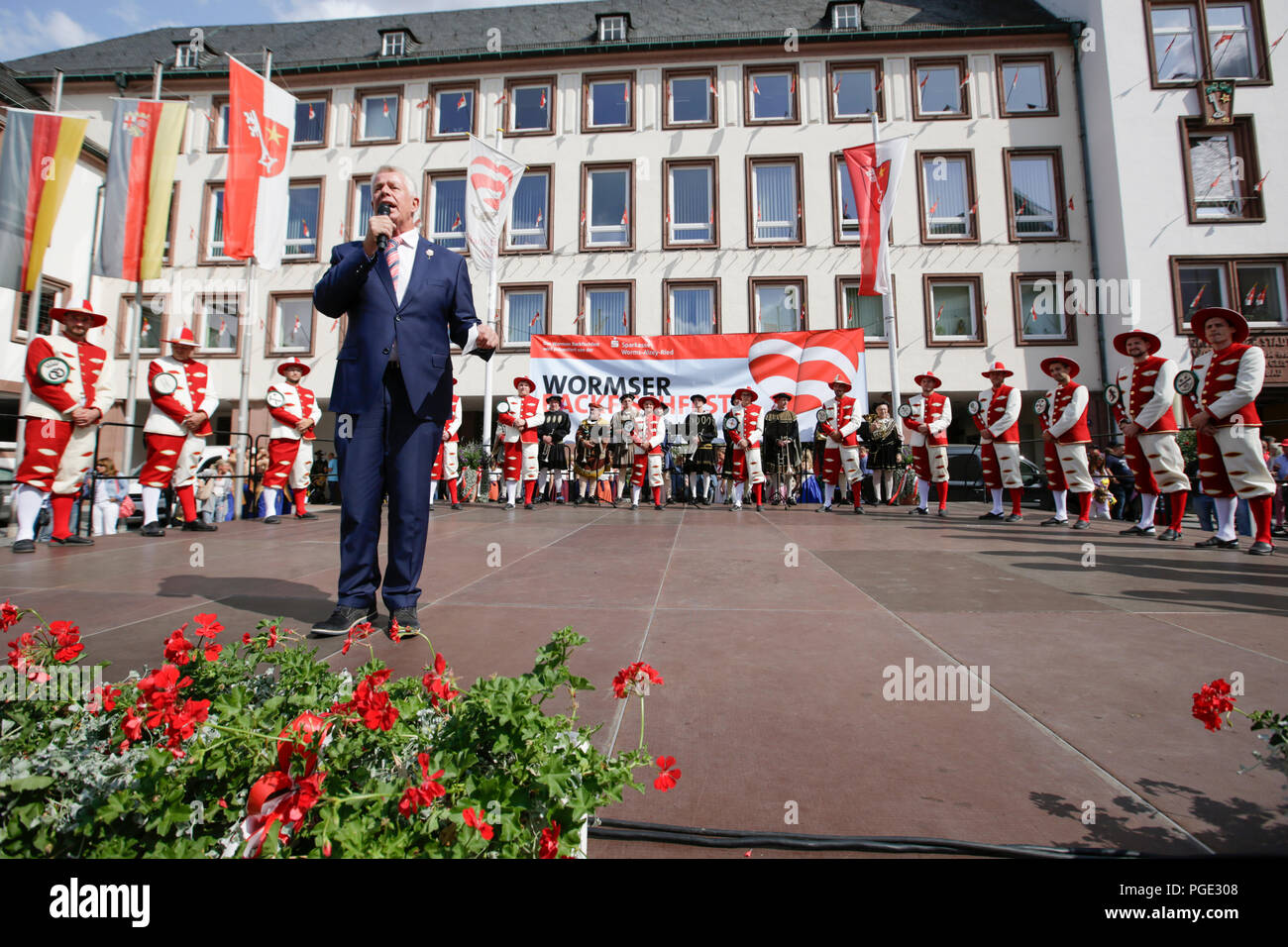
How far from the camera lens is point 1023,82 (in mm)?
18125

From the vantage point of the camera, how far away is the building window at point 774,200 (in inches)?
712

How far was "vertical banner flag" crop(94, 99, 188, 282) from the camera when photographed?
10172mm

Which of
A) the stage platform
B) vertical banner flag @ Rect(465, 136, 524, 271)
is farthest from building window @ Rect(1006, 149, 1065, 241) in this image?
the stage platform

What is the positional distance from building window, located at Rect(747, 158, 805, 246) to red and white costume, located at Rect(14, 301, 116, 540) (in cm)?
1557

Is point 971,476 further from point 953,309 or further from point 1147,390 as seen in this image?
point 1147,390

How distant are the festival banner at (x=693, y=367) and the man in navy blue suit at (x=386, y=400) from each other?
11.5 meters

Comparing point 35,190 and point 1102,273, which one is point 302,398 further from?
point 1102,273

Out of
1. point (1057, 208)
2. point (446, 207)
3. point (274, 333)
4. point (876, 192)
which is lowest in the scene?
point (274, 333)

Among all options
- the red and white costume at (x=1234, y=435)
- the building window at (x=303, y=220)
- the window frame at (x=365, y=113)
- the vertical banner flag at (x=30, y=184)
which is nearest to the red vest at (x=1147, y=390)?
the red and white costume at (x=1234, y=435)

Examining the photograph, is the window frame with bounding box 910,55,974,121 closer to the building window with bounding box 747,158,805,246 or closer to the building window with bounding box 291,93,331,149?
the building window with bounding box 747,158,805,246

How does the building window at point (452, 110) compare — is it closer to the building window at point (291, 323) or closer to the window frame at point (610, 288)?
the window frame at point (610, 288)

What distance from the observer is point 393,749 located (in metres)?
1.14

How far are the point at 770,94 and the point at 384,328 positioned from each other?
64.6 ft

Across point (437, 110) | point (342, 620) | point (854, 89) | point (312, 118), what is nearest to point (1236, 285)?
point (854, 89)
